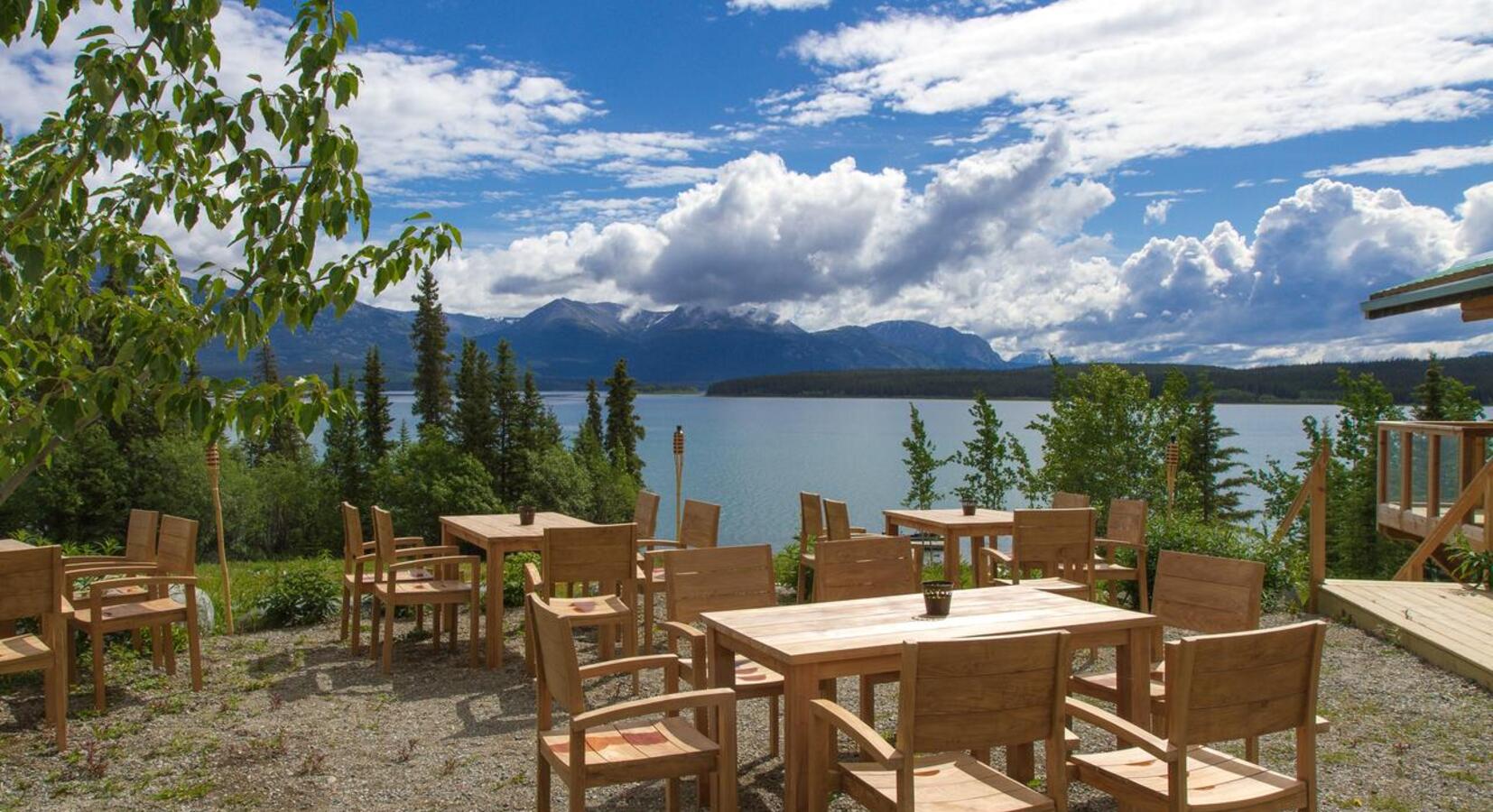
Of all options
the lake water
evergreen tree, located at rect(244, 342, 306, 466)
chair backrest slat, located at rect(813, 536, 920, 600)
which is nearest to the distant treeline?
the lake water

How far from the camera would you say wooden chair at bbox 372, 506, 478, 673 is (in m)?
6.96

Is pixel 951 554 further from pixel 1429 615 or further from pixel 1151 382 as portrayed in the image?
pixel 1151 382

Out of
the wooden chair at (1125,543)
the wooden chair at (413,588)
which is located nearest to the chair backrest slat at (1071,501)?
the wooden chair at (1125,543)

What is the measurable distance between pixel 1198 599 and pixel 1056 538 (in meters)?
2.65

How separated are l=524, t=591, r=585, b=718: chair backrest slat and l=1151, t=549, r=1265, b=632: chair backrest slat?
250 cm

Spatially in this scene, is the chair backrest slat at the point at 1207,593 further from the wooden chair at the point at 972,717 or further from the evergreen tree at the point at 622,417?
the evergreen tree at the point at 622,417

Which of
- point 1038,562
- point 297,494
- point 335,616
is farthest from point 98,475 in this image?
point 1038,562

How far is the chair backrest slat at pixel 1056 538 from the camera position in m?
7.34

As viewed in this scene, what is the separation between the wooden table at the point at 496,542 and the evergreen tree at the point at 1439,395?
28754mm

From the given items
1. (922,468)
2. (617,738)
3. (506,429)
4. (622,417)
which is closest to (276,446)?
(506,429)

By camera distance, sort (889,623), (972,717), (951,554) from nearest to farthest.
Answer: (972,717) → (889,623) → (951,554)

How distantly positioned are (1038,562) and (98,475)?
3225 cm

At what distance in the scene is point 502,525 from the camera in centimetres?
820

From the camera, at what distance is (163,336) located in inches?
115
